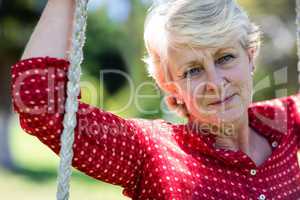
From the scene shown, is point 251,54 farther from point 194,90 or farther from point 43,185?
point 43,185

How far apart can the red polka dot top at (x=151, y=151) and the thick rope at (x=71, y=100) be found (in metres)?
0.03

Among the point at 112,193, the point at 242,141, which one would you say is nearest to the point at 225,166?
the point at 242,141

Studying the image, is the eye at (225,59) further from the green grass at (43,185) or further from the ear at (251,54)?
the green grass at (43,185)

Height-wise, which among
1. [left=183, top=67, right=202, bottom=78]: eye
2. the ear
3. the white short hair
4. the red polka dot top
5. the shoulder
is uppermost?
the white short hair

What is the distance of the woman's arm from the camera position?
1.20 m

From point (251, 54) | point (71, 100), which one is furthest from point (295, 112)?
point (71, 100)

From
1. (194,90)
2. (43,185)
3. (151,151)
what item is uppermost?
(194,90)

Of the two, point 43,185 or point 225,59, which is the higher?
point 225,59

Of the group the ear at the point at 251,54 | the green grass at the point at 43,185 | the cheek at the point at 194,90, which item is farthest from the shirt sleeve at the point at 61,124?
the green grass at the point at 43,185

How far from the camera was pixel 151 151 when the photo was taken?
138 cm

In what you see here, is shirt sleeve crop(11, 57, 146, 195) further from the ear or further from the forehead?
the ear

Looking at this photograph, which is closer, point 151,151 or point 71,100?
point 71,100

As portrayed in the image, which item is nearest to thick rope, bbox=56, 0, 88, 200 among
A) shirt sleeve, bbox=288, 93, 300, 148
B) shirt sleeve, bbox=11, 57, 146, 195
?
shirt sleeve, bbox=11, 57, 146, 195

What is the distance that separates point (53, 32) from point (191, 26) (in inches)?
12.6
